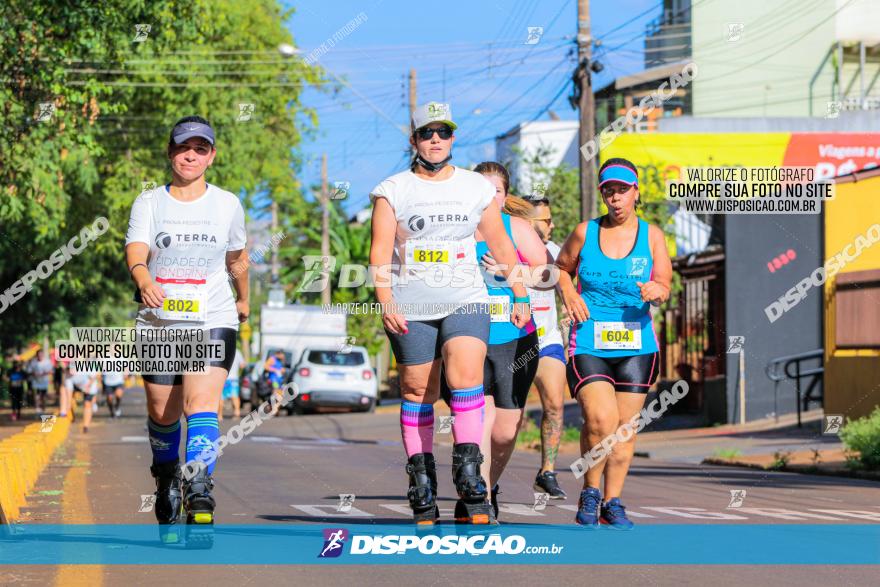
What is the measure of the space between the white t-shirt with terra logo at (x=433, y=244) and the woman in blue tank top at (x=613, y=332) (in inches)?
42.2

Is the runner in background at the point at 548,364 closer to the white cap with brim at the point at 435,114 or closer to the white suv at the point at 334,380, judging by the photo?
the white cap with brim at the point at 435,114

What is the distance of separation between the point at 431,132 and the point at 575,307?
146cm

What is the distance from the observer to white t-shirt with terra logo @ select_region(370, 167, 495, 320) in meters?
7.49

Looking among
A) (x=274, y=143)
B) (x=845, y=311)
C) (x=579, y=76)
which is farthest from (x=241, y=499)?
(x=274, y=143)

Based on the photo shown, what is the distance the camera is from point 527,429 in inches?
973

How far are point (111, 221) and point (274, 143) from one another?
1150 centimetres

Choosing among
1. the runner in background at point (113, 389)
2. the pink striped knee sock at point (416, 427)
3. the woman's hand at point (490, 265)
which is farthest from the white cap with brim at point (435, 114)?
the runner in background at point (113, 389)

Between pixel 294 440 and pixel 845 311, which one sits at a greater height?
pixel 845 311

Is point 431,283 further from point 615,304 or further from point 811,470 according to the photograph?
point 811,470

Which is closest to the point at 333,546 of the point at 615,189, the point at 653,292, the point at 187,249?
the point at 187,249

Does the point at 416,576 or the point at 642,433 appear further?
the point at 642,433

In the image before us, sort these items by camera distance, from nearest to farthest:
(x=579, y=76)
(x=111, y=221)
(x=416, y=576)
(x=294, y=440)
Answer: (x=416, y=576)
(x=294, y=440)
(x=579, y=76)
(x=111, y=221)

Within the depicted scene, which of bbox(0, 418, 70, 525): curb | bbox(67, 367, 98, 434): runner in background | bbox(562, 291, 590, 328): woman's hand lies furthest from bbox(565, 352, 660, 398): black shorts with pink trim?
bbox(67, 367, 98, 434): runner in background

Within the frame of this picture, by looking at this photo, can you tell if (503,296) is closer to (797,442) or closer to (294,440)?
(797,442)
